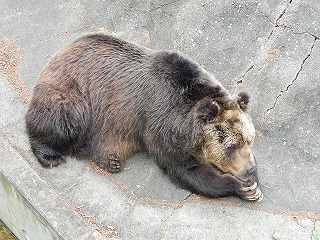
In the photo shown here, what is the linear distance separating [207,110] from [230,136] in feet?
1.07

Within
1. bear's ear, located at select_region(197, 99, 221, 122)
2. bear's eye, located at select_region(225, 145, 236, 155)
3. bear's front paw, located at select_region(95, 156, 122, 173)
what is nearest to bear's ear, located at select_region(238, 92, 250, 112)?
bear's ear, located at select_region(197, 99, 221, 122)

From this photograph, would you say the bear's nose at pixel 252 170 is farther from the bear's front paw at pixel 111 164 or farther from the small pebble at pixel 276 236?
the bear's front paw at pixel 111 164

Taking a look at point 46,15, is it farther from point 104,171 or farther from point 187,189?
point 187,189

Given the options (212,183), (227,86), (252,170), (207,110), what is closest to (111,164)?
(212,183)

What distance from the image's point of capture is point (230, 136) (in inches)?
214

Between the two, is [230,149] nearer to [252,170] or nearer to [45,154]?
[252,170]

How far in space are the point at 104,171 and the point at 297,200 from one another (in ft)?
6.31

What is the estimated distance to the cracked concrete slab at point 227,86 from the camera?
221 inches

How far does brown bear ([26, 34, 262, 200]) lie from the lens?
5523 mm

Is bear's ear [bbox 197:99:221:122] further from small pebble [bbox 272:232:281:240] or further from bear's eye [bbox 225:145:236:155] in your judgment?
small pebble [bbox 272:232:281:240]

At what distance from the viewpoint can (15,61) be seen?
6.93 meters

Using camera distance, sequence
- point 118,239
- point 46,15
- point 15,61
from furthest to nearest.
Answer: point 46,15
point 15,61
point 118,239

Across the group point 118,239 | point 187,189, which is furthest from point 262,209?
point 118,239

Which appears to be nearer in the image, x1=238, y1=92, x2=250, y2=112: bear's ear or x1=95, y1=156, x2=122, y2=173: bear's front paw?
x1=238, y1=92, x2=250, y2=112: bear's ear
